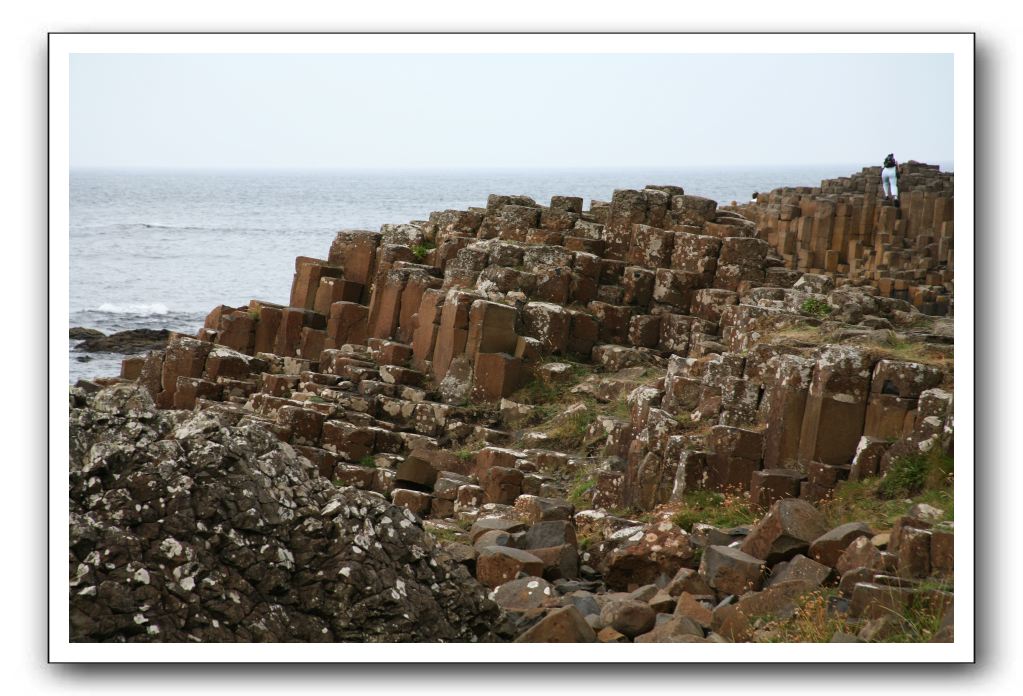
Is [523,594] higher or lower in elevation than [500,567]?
lower

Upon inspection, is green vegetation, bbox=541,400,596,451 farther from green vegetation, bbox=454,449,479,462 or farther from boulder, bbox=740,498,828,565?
boulder, bbox=740,498,828,565

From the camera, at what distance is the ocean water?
1714 cm

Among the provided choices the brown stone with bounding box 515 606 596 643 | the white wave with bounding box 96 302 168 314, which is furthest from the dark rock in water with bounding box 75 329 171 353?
the brown stone with bounding box 515 606 596 643

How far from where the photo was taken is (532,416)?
82.3ft

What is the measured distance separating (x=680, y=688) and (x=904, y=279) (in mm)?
26484

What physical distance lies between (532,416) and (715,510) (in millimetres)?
7334

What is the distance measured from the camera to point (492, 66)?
1409cm

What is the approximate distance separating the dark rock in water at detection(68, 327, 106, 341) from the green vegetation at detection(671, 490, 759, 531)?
24.4 ft

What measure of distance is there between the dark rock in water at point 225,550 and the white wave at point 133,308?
32.7 ft

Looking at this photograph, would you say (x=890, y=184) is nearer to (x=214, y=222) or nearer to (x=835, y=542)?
(x=214, y=222)

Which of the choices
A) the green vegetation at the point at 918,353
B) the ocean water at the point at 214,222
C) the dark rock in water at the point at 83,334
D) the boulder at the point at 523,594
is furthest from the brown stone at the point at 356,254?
the boulder at the point at 523,594

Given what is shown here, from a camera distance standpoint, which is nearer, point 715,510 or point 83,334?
point 715,510

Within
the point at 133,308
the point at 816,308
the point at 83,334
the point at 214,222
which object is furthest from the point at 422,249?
the point at 83,334
